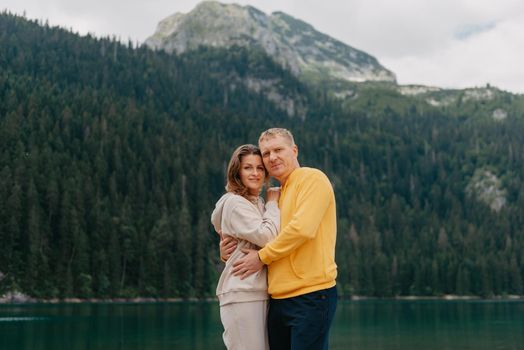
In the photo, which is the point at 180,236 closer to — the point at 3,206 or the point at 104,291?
the point at 104,291

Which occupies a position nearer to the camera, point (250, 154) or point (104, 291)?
point (250, 154)

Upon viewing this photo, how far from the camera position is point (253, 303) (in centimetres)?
1036

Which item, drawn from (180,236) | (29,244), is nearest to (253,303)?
(29,244)

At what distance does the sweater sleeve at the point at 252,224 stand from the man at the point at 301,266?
0.15 meters

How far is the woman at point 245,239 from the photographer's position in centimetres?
1031

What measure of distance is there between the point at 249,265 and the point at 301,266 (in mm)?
693

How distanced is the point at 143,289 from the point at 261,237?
148949 mm

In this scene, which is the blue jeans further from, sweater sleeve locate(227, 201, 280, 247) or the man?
sweater sleeve locate(227, 201, 280, 247)

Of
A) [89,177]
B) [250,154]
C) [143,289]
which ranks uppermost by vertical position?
[89,177]

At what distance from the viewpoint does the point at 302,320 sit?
1023 cm

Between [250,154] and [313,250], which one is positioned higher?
[250,154]

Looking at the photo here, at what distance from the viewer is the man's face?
10.8 metres

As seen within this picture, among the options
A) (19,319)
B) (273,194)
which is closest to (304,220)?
(273,194)

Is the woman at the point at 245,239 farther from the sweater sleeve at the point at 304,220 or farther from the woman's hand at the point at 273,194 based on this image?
the sweater sleeve at the point at 304,220
